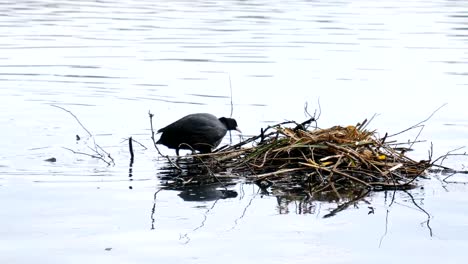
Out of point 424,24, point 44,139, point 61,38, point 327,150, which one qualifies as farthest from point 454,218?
point 424,24

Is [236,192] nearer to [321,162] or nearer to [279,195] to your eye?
[279,195]

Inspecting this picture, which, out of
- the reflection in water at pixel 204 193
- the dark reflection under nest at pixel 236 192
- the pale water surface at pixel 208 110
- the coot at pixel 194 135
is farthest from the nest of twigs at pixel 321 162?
the coot at pixel 194 135

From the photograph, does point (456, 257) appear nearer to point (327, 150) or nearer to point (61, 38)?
point (327, 150)

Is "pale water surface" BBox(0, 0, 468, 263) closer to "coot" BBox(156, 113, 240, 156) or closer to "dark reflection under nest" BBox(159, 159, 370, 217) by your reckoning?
"dark reflection under nest" BBox(159, 159, 370, 217)

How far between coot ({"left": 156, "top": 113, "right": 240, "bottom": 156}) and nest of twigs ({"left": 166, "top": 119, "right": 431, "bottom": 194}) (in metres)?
0.51

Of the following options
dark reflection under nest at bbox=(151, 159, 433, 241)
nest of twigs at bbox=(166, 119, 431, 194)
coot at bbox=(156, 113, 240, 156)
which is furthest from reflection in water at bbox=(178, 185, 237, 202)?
coot at bbox=(156, 113, 240, 156)

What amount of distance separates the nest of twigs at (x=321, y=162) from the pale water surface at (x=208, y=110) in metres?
0.28

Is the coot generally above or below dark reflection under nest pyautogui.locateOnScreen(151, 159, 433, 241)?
above

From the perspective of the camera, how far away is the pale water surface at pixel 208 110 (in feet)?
24.8

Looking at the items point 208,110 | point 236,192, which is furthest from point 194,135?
point 208,110

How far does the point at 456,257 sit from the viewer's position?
7328mm

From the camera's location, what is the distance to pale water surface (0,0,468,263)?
7.57 m

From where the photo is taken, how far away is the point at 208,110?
14492 millimetres

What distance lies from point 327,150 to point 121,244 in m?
3.17
